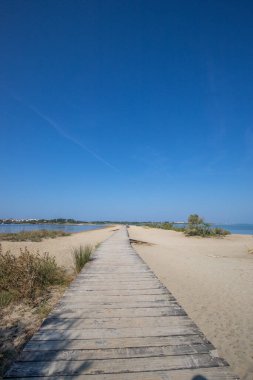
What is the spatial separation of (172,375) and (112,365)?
551 millimetres

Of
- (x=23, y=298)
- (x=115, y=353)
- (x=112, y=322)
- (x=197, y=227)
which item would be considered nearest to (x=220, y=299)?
(x=112, y=322)

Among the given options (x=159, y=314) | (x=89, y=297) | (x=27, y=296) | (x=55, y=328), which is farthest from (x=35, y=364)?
(x=27, y=296)

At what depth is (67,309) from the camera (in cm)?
363

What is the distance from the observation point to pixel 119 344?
260 cm

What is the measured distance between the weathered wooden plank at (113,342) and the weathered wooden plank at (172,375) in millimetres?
454

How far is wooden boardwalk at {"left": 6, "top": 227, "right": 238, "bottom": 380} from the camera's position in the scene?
2102 mm

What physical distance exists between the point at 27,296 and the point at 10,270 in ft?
3.08

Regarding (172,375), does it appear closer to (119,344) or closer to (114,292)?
(119,344)

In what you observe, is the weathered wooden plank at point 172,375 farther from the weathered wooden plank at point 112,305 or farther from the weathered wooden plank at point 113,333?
the weathered wooden plank at point 112,305

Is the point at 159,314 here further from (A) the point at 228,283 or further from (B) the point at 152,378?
(A) the point at 228,283

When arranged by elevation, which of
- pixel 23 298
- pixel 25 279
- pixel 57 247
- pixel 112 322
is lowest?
pixel 57 247

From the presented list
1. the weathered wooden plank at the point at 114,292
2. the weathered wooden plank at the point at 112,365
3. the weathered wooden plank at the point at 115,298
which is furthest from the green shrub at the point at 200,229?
the weathered wooden plank at the point at 112,365

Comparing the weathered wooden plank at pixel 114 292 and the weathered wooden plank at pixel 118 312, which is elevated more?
the weathered wooden plank at pixel 118 312

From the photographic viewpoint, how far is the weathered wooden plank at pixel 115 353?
91.3 inches
